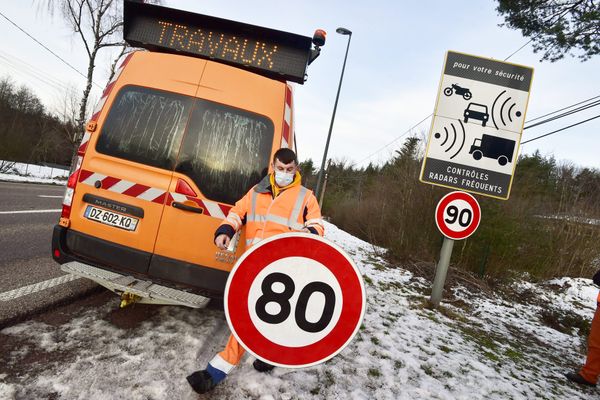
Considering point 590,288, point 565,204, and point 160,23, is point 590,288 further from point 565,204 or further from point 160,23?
point 160,23

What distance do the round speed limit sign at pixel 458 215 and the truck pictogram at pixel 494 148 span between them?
705 millimetres

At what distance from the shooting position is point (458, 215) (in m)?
4.95

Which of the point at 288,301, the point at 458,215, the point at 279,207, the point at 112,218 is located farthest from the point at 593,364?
the point at 112,218

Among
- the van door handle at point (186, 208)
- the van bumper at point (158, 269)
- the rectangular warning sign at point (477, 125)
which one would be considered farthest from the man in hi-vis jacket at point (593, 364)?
the van door handle at point (186, 208)

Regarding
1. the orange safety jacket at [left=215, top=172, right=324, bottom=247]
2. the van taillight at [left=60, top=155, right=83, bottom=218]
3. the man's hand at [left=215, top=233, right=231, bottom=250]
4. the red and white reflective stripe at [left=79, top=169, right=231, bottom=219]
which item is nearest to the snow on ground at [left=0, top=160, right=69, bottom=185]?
the van taillight at [left=60, top=155, right=83, bottom=218]

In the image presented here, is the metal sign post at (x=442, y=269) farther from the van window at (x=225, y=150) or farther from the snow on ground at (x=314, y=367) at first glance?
the van window at (x=225, y=150)

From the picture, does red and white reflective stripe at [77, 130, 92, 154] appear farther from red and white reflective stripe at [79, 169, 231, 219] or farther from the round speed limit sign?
the round speed limit sign

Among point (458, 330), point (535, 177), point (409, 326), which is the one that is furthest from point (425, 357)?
point (535, 177)

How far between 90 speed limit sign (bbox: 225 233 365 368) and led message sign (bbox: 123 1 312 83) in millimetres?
2226

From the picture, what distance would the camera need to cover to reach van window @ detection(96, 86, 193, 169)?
272 cm

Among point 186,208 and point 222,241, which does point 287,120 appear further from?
point 222,241

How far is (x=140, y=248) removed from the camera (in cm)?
265

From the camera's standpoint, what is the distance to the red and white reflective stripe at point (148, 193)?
263 centimetres

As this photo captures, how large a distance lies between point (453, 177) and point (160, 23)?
447cm
